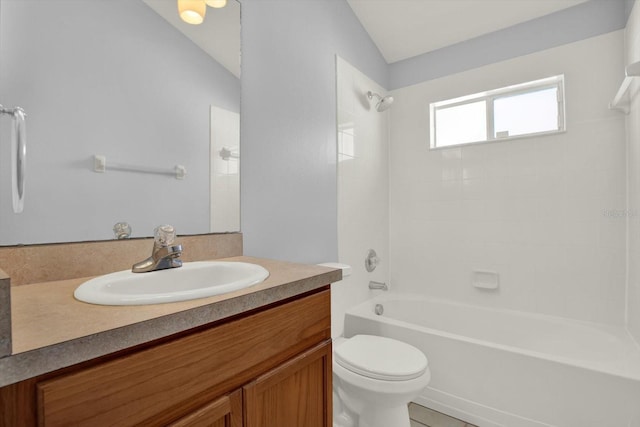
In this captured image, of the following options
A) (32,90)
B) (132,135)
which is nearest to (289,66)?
(132,135)

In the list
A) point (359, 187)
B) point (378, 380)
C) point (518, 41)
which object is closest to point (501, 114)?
point (518, 41)

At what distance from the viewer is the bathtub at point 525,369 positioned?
1.42 m

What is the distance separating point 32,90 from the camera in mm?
877

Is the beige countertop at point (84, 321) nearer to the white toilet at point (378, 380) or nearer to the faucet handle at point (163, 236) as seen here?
the faucet handle at point (163, 236)

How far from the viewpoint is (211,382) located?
67cm

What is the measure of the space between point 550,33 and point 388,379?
8.21 ft

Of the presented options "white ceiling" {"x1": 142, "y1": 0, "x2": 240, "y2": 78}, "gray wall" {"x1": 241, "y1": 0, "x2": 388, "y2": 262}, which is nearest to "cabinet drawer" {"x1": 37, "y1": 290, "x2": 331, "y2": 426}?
"gray wall" {"x1": 241, "y1": 0, "x2": 388, "y2": 262}

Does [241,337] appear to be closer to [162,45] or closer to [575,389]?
[162,45]

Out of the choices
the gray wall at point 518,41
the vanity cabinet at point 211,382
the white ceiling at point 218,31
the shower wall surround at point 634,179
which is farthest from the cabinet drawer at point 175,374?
the gray wall at point 518,41

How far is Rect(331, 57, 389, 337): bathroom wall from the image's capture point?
85.8 inches

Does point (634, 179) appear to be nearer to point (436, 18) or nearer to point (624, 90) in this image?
point (624, 90)

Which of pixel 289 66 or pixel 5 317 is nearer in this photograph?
pixel 5 317

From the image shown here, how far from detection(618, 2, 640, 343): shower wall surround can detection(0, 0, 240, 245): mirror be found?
6.99 ft

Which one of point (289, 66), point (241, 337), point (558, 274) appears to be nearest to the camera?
point (241, 337)
